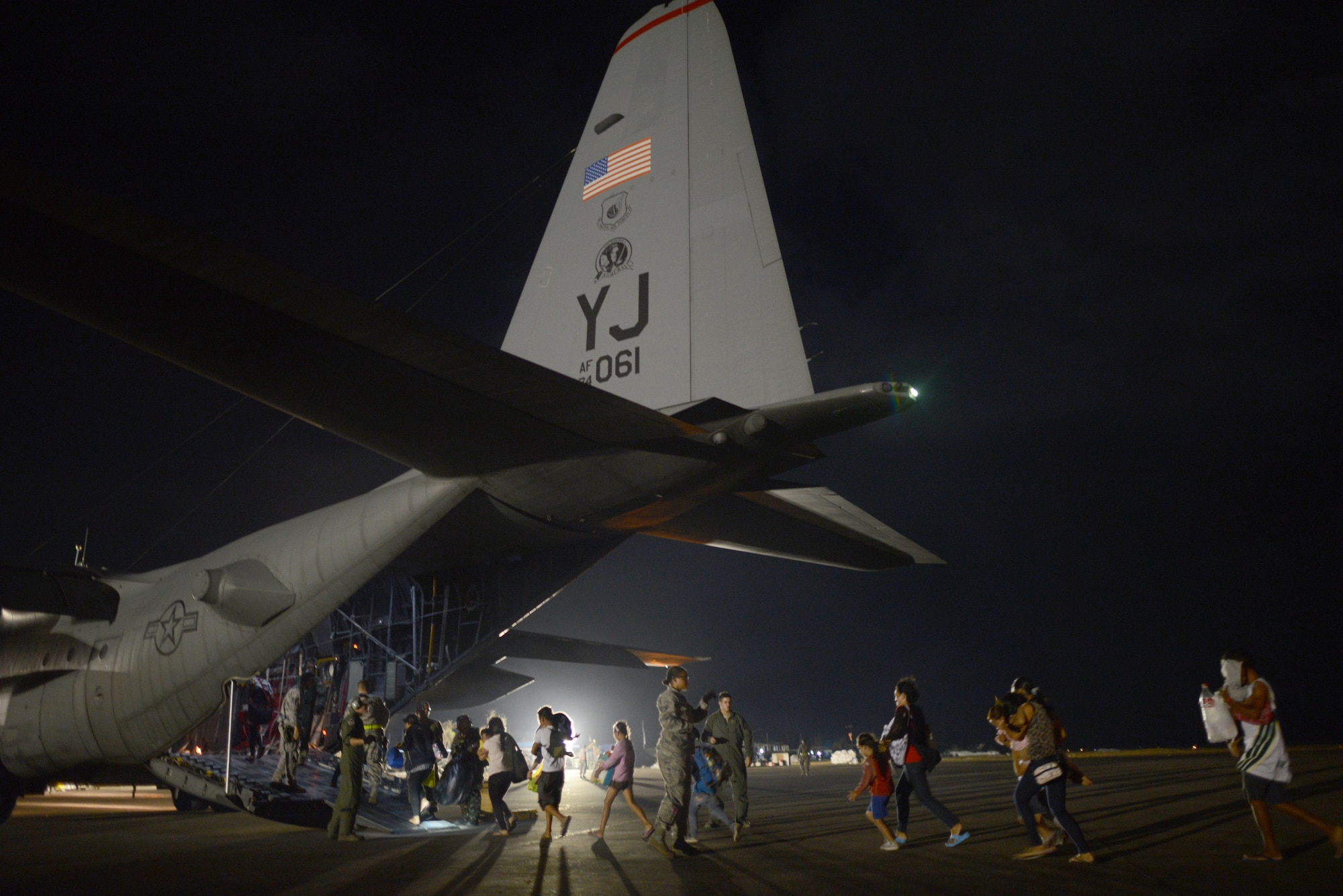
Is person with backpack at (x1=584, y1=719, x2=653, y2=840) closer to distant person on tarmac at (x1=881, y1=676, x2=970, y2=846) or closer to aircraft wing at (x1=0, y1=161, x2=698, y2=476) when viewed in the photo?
distant person on tarmac at (x1=881, y1=676, x2=970, y2=846)

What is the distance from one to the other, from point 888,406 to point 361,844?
21.3 feet

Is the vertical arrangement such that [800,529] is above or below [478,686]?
above

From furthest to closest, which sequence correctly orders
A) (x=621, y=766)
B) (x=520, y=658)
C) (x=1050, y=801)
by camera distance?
(x=520, y=658), (x=621, y=766), (x=1050, y=801)

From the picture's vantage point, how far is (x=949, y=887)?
193 inches

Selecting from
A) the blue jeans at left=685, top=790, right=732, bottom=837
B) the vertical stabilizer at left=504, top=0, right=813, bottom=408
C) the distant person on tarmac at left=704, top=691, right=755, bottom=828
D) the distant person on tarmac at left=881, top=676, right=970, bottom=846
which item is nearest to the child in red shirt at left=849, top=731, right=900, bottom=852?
the distant person on tarmac at left=881, top=676, right=970, bottom=846

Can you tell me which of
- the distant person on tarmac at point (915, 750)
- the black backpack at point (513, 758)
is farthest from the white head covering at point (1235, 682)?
the black backpack at point (513, 758)

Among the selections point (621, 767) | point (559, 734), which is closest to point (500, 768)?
point (559, 734)

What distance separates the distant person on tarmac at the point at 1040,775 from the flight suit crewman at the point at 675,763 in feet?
8.41

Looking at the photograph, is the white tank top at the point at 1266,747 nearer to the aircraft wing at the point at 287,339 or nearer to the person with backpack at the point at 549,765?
the aircraft wing at the point at 287,339

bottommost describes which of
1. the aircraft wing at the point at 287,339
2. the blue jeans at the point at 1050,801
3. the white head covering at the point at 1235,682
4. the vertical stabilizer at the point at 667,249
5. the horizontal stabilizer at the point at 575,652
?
the blue jeans at the point at 1050,801

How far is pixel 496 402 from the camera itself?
253 inches

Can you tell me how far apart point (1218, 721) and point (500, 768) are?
22.9 feet

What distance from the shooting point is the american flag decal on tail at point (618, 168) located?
370 inches

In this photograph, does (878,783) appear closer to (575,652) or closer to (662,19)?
(662,19)
